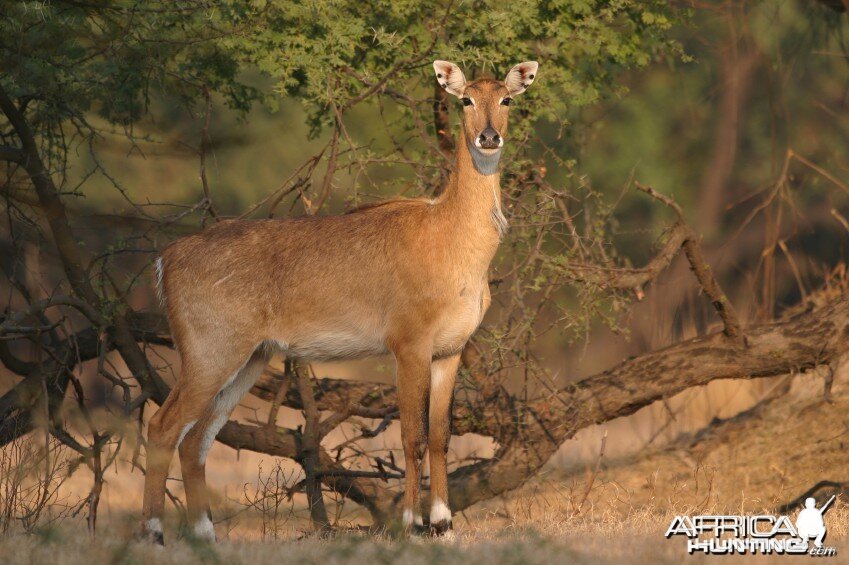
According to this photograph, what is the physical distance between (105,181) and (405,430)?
10.6 metres

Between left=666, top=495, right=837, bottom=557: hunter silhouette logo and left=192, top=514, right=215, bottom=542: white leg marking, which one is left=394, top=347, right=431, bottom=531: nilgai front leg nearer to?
left=192, top=514, right=215, bottom=542: white leg marking

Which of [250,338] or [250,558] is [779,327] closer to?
[250,338]

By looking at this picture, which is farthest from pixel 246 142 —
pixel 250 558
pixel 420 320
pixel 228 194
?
pixel 250 558

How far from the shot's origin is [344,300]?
947cm

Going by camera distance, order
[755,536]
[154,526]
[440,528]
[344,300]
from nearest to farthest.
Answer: [755,536]
[154,526]
[440,528]
[344,300]

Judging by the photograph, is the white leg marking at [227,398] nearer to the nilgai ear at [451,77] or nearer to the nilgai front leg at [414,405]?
the nilgai front leg at [414,405]

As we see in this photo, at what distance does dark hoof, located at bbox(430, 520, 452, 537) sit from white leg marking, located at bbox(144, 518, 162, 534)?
6.09ft

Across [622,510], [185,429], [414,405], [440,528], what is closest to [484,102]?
[414,405]

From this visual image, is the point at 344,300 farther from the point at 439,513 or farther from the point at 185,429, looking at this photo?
the point at 439,513

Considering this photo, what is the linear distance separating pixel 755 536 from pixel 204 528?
3.75m

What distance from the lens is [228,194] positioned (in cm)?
1834

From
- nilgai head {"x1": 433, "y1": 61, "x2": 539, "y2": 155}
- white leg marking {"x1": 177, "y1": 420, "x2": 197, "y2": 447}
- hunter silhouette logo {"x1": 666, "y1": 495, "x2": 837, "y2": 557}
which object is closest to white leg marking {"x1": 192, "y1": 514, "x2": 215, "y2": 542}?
white leg marking {"x1": 177, "y1": 420, "x2": 197, "y2": 447}

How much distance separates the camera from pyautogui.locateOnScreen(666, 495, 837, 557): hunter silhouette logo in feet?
27.0

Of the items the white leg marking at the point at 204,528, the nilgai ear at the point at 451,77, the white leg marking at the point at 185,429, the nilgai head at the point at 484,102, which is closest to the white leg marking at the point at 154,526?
the white leg marking at the point at 204,528
